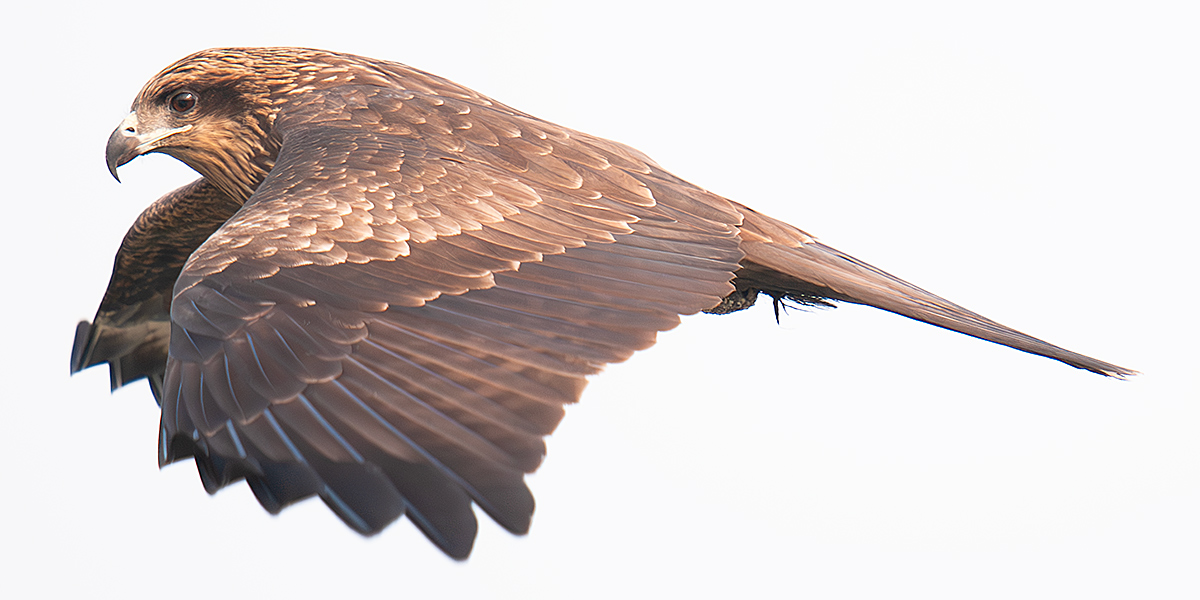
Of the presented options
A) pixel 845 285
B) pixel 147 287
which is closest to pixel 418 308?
pixel 845 285

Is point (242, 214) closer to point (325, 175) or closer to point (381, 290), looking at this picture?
point (325, 175)

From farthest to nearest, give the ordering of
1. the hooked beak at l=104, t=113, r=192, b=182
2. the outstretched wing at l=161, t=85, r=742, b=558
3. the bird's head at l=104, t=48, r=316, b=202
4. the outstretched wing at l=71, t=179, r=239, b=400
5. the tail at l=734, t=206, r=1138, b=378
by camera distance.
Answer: the outstretched wing at l=71, t=179, r=239, b=400 < the hooked beak at l=104, t=113, r=192, b=182 < the bird's head at l=104, t=48, r=316, b=202 < the tail at l=734, t=206, r=1138, b=378 < the outstretched wing at l=161, t=85, r=742, b=558

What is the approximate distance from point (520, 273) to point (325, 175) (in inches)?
29.3

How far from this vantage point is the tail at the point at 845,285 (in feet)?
11.6

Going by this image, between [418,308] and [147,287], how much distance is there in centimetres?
236

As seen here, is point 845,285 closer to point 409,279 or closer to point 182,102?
point 409,279

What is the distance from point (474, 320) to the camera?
2750mm

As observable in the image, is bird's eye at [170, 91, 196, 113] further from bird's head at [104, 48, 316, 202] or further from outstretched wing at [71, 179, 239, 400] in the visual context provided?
outstretched wing at [71, 179, 239, 400]

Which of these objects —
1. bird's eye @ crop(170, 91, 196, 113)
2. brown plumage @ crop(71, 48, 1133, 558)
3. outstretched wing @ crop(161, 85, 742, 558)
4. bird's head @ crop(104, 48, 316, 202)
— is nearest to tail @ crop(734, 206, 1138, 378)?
brown plumage @ crop(71, 48, 1133, 558)

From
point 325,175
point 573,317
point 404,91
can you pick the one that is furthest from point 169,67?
point 573,317

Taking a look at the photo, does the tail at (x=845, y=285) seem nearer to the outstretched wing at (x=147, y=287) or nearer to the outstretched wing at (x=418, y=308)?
the outstretched wing at (x=418, y=308)

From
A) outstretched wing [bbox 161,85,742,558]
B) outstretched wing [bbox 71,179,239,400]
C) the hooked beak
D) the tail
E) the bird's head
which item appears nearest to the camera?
outstretched wing [bbox 161,85,742,558]

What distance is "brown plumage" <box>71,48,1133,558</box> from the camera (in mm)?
2393

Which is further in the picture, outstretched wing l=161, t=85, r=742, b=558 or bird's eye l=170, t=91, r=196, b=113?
bird's eye l=170, t=91, r=196, b=113
